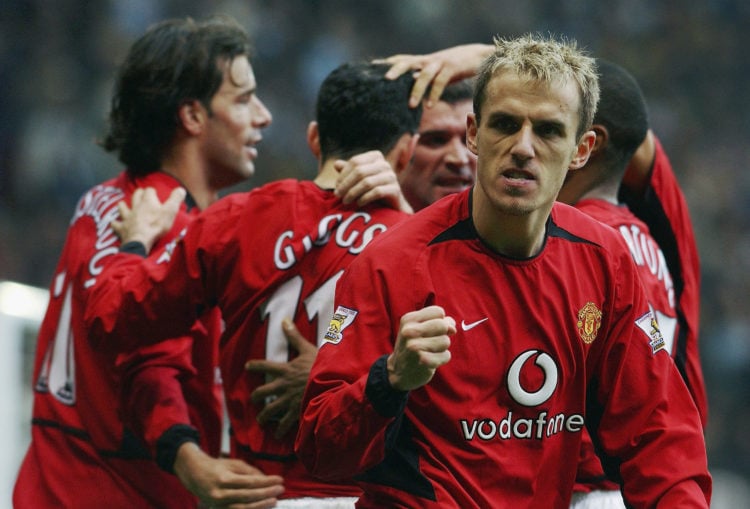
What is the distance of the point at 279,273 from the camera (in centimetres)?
378

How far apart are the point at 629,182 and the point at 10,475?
3.95 metres

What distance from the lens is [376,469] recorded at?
3117 millimetres

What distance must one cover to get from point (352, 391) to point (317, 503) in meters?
0.89

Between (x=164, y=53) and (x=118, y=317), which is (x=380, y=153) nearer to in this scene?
(x=118, y=317)

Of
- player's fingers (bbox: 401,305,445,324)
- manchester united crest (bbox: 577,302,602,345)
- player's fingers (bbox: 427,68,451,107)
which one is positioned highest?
player's fingers (bbox: 427,68,451,107)

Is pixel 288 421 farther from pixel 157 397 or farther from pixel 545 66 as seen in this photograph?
pixel 545 66

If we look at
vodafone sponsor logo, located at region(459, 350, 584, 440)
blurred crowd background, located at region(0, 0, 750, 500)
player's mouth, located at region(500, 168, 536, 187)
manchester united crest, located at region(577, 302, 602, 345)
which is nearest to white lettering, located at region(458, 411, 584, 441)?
vodafone sponsor logo, located at region(459, 350, 584, 440)

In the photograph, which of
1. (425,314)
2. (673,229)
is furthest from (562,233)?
(673,229)

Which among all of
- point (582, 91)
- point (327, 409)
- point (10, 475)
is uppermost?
point (582, 91)

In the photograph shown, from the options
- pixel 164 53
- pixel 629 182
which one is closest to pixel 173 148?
pixel 164 53

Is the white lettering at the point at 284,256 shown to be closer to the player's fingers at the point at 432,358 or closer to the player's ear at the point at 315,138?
the player's ear at the point at 315,138

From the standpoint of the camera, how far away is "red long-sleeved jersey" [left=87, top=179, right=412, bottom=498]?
378cm

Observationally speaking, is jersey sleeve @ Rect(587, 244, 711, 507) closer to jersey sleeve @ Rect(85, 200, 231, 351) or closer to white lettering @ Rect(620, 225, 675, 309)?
white lettering @ Rect(620, 225, 675, 309)

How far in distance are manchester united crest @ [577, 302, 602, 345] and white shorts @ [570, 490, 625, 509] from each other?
0.93 m
